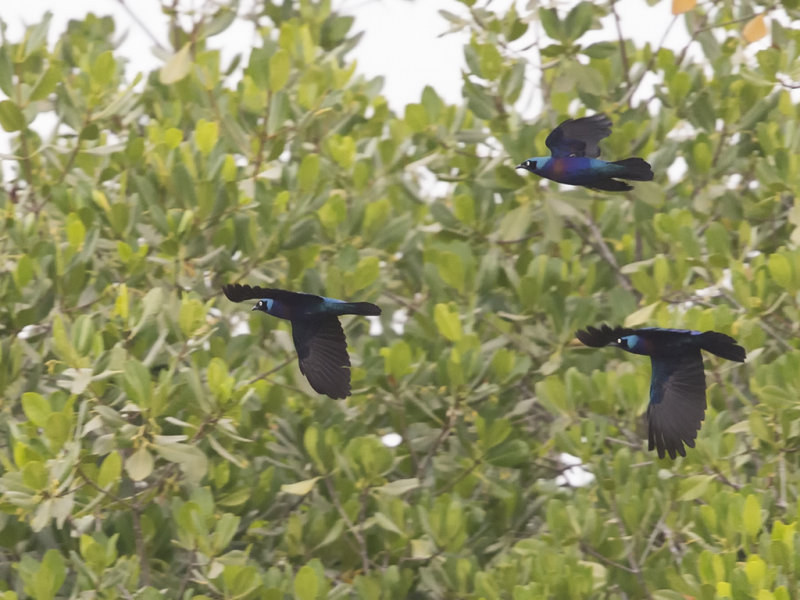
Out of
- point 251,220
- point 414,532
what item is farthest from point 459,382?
point 251,220

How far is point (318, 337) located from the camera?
611 centimetres

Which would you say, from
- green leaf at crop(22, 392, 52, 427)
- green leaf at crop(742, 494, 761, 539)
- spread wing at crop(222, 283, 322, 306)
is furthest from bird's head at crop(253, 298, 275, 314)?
green leaf at crop(742, 494, 761, 539)

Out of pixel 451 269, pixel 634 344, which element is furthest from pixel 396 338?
pixel 634 344

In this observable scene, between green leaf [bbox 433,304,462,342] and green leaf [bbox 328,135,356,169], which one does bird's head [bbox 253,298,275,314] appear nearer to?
green leaf [bbox 433,304,462,342]

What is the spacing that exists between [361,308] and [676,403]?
1.35m

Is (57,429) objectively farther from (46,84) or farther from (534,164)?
(534,164)

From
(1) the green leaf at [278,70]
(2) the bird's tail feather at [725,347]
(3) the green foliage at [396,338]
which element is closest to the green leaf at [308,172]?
(3) the green foliage at [396,338]

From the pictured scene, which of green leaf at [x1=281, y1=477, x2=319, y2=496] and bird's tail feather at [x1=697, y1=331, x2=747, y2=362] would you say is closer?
bird's tail feather at [x1=697, y1=331, x2=747, y2=362]

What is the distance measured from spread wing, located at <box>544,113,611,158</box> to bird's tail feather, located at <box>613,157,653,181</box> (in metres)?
0.39

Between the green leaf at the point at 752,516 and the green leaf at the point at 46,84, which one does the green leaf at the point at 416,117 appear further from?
the green leaf at the point at 752,516

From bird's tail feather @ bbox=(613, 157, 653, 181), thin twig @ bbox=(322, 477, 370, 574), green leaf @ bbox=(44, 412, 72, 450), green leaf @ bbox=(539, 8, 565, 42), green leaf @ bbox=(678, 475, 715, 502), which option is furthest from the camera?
green leaf @ bbox=(539, 8, 565, 42)

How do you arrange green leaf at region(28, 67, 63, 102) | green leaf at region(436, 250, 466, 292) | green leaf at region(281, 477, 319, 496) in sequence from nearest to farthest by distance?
green leaf at region(281, 477, 319, 496), green leaf at region(28, 67, 63, 102), green leaf at region(436, 250, 466, 292)

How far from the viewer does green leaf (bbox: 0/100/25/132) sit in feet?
24.5

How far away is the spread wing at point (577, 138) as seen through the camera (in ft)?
20.1
